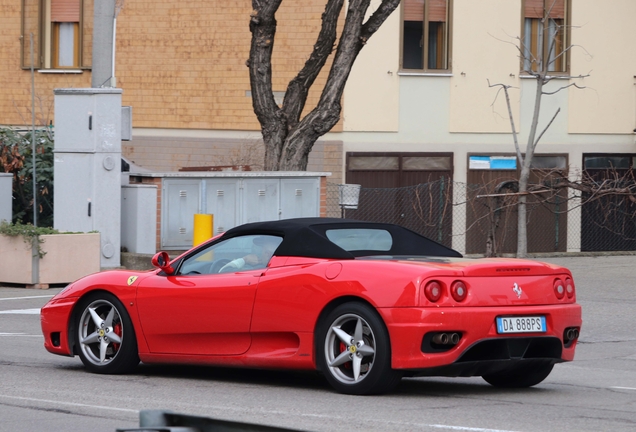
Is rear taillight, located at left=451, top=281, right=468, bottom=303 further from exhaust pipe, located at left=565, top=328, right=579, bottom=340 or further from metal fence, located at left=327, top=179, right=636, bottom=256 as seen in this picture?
metal fence, located at left=327, top=179, right=636, bottom=256

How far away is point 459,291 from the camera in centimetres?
710

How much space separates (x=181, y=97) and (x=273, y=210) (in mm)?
6598

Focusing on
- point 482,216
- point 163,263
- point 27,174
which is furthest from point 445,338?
point 482,216

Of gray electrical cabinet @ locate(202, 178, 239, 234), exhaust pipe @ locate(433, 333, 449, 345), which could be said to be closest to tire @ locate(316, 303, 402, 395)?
exhaust pipe @ locate(433, 333, 449, 345)

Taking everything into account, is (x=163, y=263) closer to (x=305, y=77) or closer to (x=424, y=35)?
(x=305, y=77)

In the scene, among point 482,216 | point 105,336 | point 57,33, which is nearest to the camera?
point 105,336

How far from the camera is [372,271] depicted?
7258mm

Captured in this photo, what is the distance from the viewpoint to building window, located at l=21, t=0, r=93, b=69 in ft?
89.6

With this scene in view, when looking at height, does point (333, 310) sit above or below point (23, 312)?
above

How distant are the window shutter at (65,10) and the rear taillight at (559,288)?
71.4 feet

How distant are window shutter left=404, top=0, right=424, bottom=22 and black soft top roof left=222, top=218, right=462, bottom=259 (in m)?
18.4

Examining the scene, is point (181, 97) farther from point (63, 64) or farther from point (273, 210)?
point (273, 210)

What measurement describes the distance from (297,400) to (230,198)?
13.6 meters

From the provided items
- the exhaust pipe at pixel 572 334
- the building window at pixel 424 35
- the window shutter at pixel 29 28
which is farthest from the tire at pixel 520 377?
the window shutter at pixel 29 28
